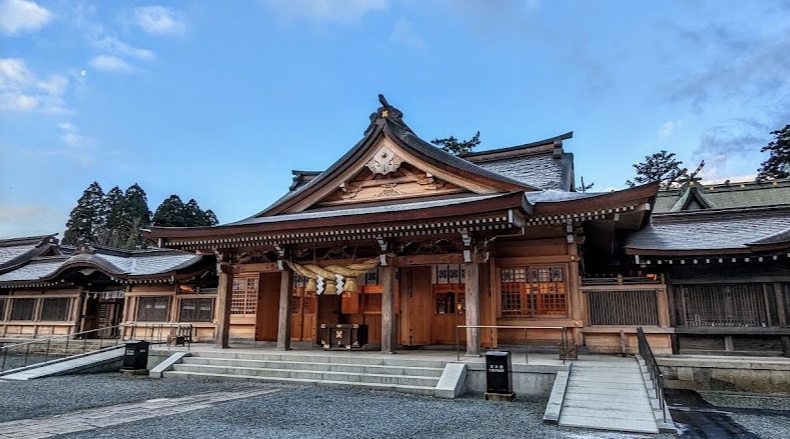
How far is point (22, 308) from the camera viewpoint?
68.2 feet

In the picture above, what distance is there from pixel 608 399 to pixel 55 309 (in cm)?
2185

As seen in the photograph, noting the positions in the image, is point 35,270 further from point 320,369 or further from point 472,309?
point 472,309

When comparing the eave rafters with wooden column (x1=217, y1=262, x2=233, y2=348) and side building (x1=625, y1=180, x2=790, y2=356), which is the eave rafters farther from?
side building (x1=625, y1=180, x2=790, y2=356)

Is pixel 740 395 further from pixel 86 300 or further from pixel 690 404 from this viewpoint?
pixel 86 300

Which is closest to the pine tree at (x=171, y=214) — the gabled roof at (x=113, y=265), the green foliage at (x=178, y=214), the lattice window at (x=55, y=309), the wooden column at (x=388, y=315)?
the green foliage at (x=178, y=214)

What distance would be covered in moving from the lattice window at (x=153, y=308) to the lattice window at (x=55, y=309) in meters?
4.16

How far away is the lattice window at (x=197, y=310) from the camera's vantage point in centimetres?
1673

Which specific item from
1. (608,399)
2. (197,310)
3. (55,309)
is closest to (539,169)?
(608,399)

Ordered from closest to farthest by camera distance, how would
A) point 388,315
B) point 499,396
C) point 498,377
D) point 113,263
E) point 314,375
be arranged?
point 499,396 → point 498,377 → point 314,375 → point 388,315 → point 113,263

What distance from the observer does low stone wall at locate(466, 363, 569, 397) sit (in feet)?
29.7

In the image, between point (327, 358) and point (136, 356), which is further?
point (136, 356)

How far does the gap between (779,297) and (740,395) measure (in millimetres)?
2822

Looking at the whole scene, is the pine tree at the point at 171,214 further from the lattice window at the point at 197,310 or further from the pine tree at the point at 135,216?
the lattice window at the point at 197,310

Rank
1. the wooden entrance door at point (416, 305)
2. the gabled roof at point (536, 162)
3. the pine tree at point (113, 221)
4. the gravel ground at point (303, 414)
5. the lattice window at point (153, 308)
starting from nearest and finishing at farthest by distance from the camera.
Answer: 1. the gravel ground at point (303, 414)
2. the wooden entrance door at point (416, 305)
3. the gabled roof at point (536, 162)
4. the lattice window at point (153, 308)
5. the pine tree at point (113, 221)
